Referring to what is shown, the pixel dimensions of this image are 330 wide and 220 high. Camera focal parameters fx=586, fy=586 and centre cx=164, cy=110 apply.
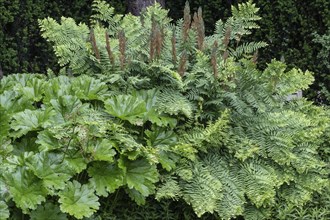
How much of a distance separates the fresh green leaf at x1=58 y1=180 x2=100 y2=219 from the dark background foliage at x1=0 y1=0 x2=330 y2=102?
2.99 meters

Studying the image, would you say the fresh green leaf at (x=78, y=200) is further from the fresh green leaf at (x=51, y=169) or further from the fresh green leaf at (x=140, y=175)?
the fresh green leaf at (x=140, y=175)

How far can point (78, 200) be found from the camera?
3.24 meters

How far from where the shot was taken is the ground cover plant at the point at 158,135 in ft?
11.0

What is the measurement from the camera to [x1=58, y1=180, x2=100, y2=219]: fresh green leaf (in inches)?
124

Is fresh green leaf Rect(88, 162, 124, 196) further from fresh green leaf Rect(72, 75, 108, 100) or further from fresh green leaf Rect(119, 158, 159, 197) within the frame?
fresh green leaf Rect(72, 75, 108, 100)

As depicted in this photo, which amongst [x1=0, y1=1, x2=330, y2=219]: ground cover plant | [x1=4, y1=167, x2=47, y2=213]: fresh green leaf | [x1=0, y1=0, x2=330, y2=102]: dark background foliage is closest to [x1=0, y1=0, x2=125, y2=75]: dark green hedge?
[x1=0, y1=0, x2=330, y2=102]: dark background foliage

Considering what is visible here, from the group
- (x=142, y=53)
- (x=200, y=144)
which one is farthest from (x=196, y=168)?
(x=142, y=53)

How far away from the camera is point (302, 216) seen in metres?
3.89

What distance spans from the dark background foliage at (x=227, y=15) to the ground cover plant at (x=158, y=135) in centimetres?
171

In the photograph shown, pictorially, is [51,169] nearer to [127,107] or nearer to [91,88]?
[127,107]

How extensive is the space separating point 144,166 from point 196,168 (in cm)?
44

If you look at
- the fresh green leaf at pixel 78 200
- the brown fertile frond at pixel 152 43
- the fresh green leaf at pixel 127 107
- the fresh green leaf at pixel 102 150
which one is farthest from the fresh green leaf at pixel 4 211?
the brown fertile frond at pixel 152 43

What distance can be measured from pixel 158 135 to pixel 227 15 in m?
3.27

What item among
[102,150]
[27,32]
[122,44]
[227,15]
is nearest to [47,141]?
[102,150]
